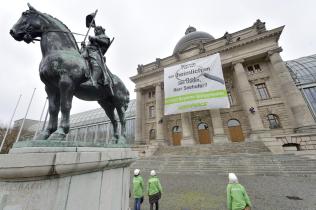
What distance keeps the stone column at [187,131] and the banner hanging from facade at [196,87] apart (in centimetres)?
399

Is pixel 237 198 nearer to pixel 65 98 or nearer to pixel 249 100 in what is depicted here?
pixel 65 98

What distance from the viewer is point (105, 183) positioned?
2572mm

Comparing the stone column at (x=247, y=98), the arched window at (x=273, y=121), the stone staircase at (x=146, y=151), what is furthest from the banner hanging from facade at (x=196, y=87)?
the arched window at (x=273, y=121)

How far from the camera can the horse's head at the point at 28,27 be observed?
274 cm

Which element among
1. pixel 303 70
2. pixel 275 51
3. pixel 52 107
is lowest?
pixel 52 107

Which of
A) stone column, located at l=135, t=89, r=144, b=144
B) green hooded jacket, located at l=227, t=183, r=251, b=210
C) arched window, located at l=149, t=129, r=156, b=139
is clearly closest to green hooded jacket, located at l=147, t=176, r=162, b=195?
green hooded jacket, located at l=227, t=183, r=251, b=210

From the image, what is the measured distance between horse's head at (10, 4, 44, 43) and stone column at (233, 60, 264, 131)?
2257 centimetres

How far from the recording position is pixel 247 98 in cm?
2114

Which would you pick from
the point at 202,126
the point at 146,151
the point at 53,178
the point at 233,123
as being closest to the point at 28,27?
the point at 53,178

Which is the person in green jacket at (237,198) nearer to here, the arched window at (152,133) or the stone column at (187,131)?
the stone column at (187,131)


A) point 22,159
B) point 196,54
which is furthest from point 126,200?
point 196,54

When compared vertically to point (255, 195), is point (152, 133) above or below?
above

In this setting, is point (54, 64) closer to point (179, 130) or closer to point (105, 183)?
point (105, 183)

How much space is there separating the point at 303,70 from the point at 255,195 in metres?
30.2
